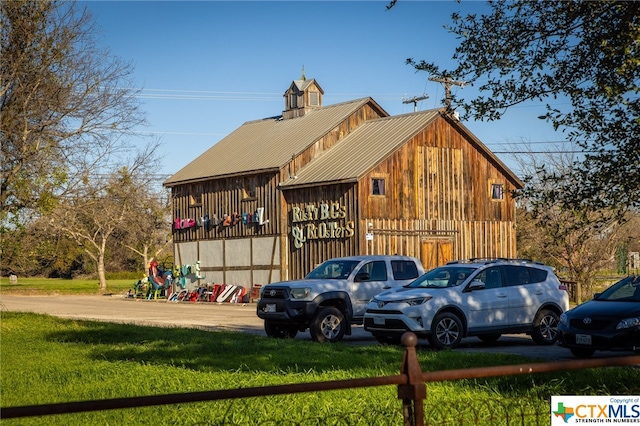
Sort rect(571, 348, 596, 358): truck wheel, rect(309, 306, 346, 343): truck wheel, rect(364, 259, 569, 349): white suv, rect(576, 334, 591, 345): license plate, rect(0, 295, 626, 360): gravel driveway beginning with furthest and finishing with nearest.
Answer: rect(309, 306, 346, 343): truck wheel, rect(0, 295, 626, 360): gravel driveway, rect(364, 259, 569, 349): white suv, rect(571, 348, 596, 358): truck wheel, rect(576, 334, 591, 345): license plate

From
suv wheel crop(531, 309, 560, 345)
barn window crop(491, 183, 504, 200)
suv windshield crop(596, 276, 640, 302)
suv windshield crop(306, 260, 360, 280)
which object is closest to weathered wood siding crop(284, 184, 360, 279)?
barn window crop(491, 183, 504, 200)

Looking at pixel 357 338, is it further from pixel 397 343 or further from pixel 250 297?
pixel 250 297

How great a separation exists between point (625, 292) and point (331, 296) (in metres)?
6.26

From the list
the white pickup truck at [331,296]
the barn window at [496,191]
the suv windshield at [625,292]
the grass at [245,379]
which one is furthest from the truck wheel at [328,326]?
the barn window at [496,191]

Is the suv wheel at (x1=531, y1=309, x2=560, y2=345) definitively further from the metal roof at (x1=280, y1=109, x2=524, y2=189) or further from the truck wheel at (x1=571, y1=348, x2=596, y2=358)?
the metal roof at (x1=280, y1=109, x2=524, y2=189)

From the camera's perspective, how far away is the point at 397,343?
20.8m

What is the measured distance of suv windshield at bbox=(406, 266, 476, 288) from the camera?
20375mm

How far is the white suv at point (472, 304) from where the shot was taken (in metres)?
19.5

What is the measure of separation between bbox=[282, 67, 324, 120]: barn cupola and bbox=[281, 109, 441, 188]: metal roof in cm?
503

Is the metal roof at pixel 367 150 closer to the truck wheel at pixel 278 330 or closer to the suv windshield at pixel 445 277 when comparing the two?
the truck wheel at pixel 278 330

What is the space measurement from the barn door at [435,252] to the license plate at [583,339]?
876 inches

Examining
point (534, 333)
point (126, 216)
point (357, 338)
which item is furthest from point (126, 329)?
point (126, 216)

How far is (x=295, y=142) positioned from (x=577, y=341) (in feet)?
92.4

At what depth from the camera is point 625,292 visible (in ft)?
61.8
